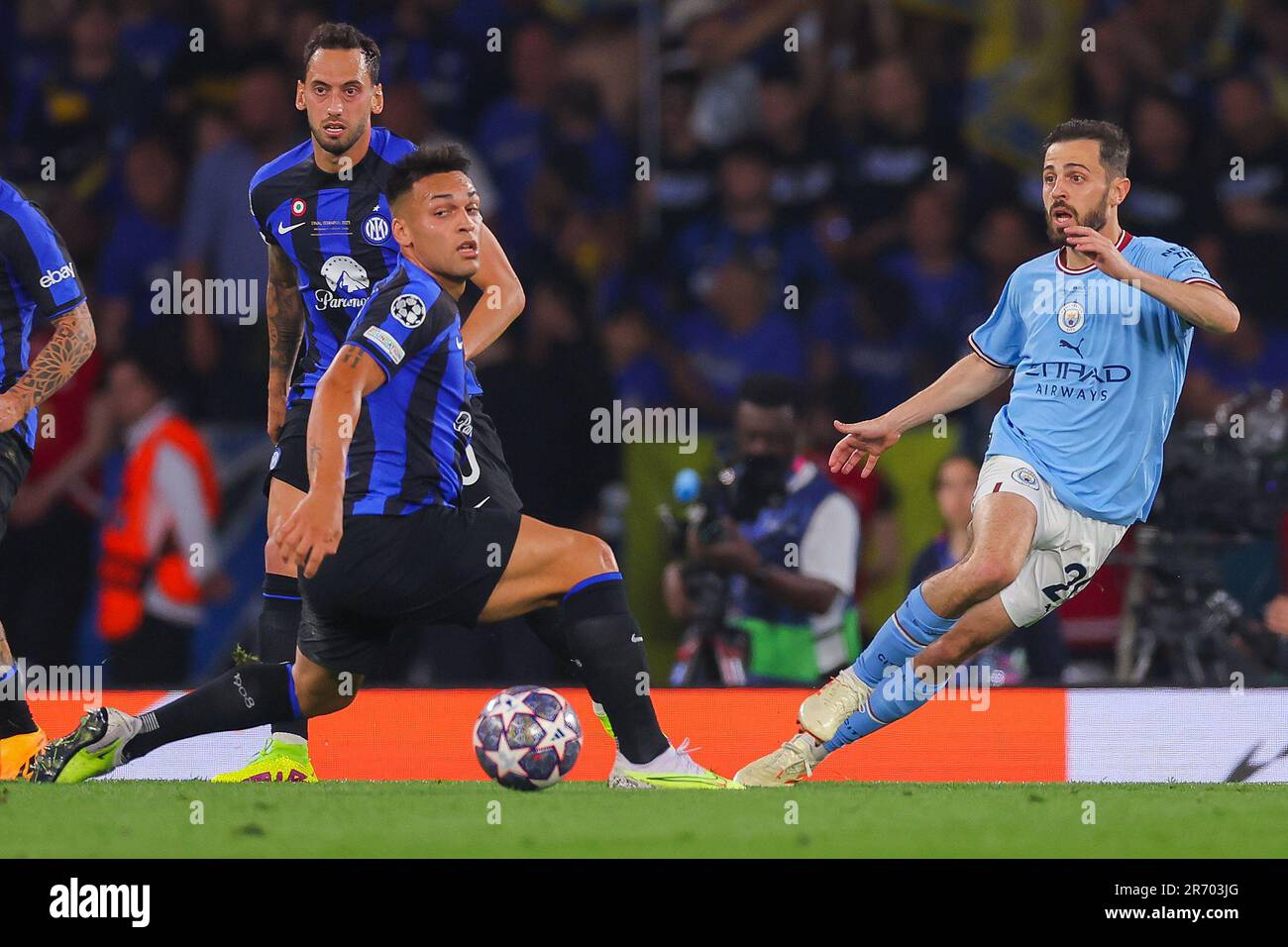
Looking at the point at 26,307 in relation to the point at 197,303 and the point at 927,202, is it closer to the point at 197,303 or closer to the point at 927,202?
the point at 197,303

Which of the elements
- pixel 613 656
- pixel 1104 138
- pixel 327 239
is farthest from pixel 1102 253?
pixel 327 239

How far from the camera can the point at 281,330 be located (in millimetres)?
6277

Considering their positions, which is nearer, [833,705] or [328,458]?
[328,458]

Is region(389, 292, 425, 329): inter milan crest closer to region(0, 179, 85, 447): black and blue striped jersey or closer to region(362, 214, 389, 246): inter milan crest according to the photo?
region(362, 214, 389, 246): inter milan crest

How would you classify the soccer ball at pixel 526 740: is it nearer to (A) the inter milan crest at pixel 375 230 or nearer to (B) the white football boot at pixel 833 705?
(B) the white football boot at pixel 833 705

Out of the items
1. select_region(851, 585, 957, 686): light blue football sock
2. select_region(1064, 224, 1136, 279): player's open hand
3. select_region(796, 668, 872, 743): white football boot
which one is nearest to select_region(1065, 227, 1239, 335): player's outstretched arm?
select_region(1064, 224, 1136, 279): player's open hand

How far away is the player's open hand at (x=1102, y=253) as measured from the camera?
5.17 m

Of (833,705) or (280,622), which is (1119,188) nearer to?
(833,705)

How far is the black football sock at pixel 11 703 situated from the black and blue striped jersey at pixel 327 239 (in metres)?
1.17

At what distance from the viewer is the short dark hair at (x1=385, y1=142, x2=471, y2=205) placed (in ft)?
17.3

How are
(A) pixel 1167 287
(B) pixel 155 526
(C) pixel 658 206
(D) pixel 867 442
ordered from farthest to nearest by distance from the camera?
1. (C) pixel 658 206
2. (B) pixel 155 526
3. (D) pixel 867 442
4. (A) pixel 1167 287

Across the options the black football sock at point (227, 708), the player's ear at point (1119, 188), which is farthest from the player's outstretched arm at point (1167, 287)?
the black football sock at point (227, 708)

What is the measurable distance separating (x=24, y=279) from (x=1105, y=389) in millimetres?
3235

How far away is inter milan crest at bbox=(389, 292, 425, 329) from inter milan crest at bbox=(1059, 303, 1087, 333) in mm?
1909
